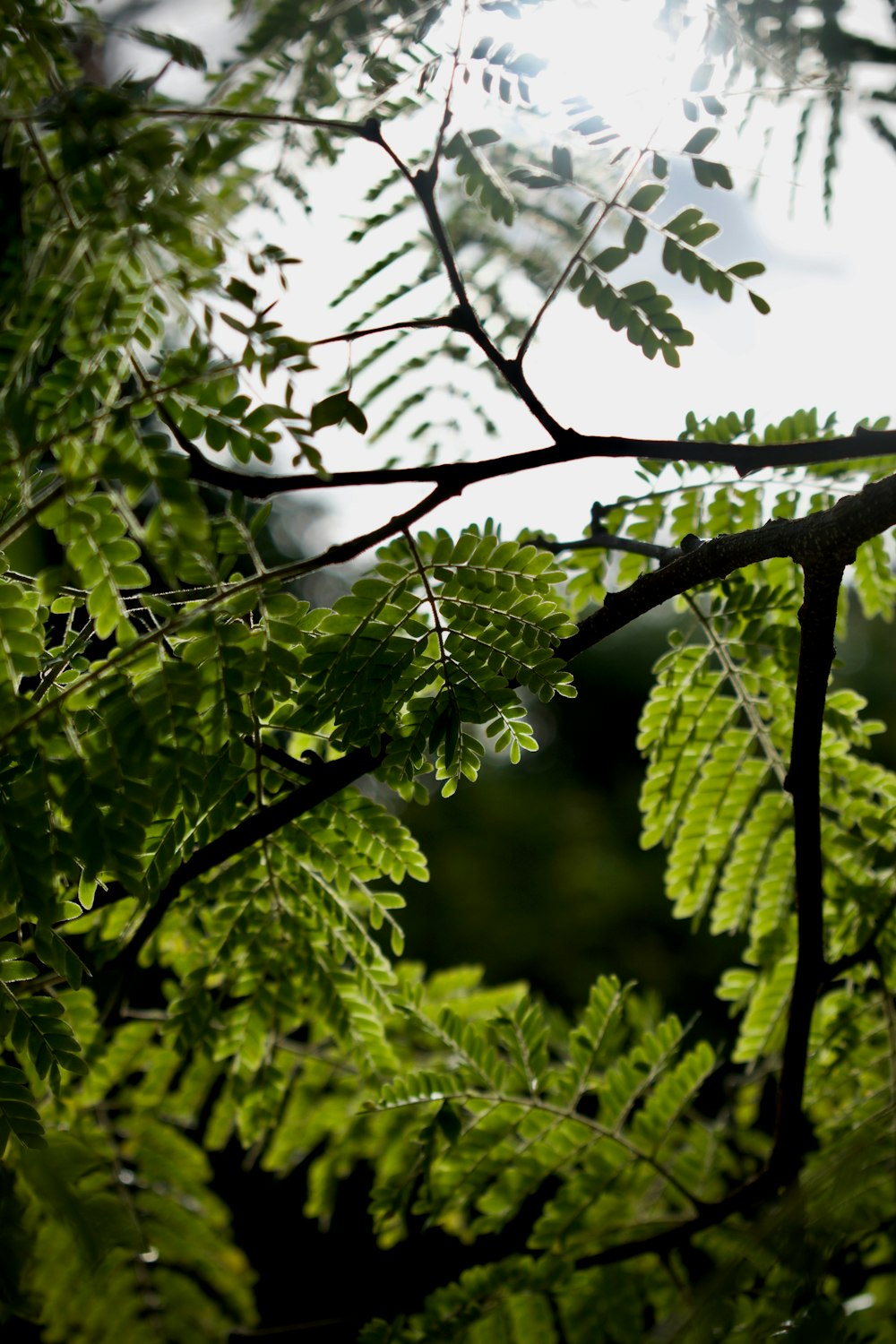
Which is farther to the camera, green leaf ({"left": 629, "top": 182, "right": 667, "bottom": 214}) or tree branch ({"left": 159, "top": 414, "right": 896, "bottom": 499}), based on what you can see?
green leaf ({"left": 629, "top": 182, "right": 667, "bottom": 214})

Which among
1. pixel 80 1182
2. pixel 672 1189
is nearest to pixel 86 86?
pixel 80 1182

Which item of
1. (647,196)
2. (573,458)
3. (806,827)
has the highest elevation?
(647,196)

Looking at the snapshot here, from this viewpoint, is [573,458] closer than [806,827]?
Yes

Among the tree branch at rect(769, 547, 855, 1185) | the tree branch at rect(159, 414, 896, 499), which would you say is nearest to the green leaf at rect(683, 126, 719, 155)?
the tree branch at rect(159, 414, 896, 499)

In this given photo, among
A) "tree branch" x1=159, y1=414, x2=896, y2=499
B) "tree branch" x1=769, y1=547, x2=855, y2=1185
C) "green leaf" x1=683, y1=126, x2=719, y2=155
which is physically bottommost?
"tree branch" x1=769, y1=547, x2=855, y2=1185

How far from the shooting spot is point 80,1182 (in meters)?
1.61

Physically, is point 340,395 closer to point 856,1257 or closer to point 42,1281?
point 856,1257

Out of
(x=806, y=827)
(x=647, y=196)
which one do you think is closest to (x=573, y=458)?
(x=647, y=196)

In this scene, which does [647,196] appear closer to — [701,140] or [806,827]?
[701,140]

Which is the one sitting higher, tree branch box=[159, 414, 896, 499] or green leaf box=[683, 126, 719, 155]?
green leaf box=[683, 126, 719, 155]

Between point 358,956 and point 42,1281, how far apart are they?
851mm

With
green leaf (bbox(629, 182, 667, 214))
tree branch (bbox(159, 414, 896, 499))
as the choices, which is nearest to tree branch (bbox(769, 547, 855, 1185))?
tree branch (bbox(159, 414, 896, 499))

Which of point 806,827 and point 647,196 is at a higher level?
point 647,196

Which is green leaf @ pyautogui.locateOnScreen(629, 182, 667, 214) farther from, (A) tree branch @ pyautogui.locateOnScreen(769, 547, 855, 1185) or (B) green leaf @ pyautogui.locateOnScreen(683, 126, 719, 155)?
(A) tree branch @ pyautogui.locateOnScreen(769, 547, 855, 1185)
